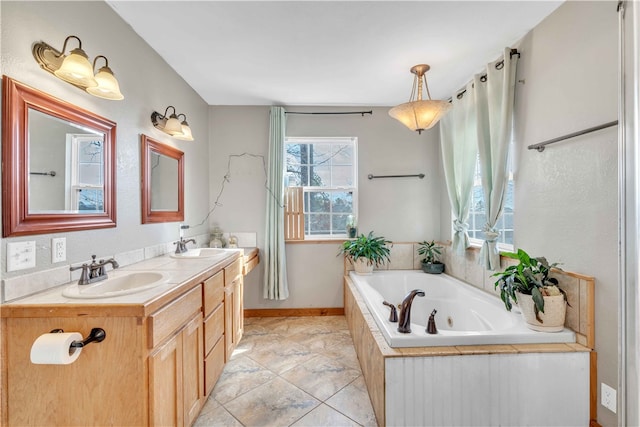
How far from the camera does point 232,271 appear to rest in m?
2.21

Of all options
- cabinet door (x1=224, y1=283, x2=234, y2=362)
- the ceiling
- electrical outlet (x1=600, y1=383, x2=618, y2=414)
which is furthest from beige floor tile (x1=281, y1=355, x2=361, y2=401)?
the ceiling

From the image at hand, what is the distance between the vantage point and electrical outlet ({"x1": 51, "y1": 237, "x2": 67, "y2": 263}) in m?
1.26

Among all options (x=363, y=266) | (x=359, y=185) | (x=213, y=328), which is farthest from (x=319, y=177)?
(x=213, y=328)

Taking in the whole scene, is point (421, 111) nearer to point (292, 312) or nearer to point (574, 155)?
point (574, 155)

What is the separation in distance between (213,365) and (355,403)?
38.1 inches

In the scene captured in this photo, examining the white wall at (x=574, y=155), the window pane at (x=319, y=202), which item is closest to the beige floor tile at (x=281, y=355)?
the window pane at (x=319, y=202)

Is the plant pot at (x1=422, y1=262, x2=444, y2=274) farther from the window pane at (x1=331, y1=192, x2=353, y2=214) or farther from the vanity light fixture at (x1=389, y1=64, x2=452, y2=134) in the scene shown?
the vanity light fixture at (x1=389, y1=64, x2=452, y2=134)

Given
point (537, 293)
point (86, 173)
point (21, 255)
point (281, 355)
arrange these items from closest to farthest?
point (21, 255) < point (86, 173) < point (537, 293) < point (281, 355)

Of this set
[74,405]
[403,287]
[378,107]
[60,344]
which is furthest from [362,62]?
[74,405]

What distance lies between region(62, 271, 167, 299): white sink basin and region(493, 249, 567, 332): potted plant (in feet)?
6.55

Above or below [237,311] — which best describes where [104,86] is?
above

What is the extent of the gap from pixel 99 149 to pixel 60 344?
1.07m

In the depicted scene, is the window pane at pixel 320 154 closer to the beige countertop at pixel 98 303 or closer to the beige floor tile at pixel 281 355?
the beige floor tile at pixel 281 355

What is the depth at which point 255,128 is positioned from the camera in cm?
320
